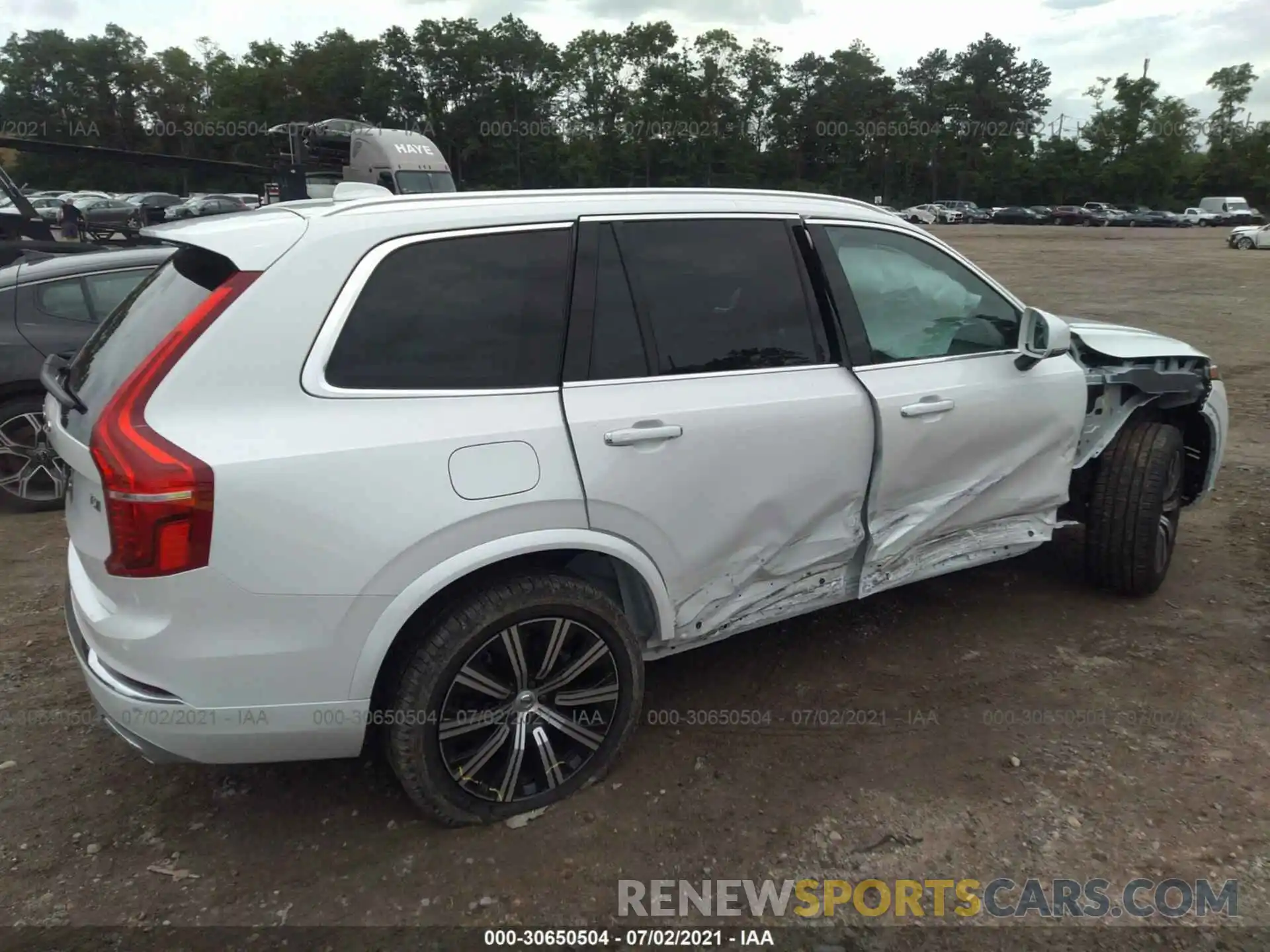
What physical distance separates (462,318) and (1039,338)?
240 centimetres

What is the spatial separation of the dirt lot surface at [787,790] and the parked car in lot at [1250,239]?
116 ft

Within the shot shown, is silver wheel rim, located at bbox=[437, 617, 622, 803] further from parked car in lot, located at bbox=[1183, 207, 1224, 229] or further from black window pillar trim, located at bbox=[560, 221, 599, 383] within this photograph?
parked car in lot, located at bbox=[1183, 207, 1224, 229]

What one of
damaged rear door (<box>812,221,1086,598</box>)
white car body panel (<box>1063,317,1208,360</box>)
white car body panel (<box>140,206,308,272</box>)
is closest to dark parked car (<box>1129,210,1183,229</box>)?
white car body panel (<box>1063,317,1208,360</box>)

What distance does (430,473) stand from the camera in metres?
2.38

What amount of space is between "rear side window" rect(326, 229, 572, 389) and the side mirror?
79.2 inches

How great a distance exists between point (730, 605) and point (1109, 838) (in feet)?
4.46

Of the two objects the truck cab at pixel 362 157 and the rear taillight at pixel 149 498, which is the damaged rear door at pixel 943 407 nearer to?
the rear taillight at pixel 149 498

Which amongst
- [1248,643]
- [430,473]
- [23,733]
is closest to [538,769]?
[430,473]

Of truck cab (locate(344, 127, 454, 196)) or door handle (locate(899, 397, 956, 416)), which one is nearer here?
door handle (locate(899, 397, 956, 416))

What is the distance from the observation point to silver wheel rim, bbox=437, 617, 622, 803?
2.61 meters

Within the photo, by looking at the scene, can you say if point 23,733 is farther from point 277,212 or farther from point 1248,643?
point 1248,643

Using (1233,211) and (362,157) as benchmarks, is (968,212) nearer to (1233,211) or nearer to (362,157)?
(1233,211)

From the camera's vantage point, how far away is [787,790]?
2924mm

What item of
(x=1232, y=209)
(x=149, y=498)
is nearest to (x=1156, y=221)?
(x=1232, y=209)
